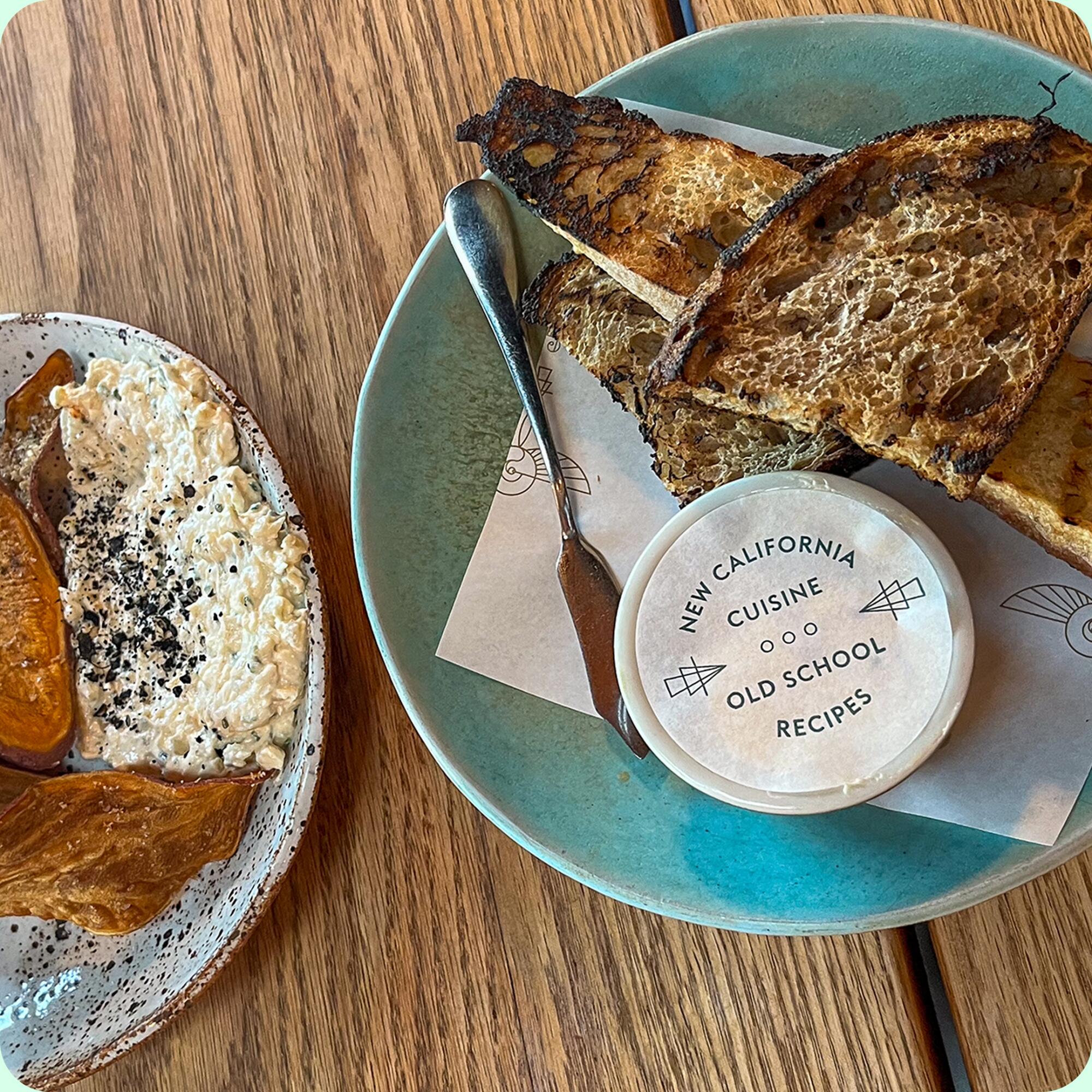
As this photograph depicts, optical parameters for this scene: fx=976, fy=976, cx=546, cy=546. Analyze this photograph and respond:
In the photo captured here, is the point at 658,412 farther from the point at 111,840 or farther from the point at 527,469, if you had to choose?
the point at 111,840

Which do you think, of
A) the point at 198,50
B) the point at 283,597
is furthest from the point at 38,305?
the point at 283,597

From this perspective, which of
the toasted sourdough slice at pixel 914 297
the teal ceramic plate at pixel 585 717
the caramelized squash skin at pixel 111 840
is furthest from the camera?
the caramelized squash skin at pixel 111 840

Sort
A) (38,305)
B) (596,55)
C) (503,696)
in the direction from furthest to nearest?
(38,305)
(596,55)
(503,696)

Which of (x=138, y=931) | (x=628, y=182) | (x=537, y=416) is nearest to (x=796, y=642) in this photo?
(x=537, y=416)

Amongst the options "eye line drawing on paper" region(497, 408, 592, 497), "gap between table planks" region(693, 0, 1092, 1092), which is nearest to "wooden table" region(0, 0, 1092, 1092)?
"gap between table planks" region(693, 0, 1092, 1092)

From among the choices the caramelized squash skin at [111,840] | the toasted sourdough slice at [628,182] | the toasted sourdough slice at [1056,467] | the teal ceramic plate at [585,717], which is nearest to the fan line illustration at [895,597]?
the toasted sourdough slice at [1056,467]

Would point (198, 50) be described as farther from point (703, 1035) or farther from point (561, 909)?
point (703, 1035)

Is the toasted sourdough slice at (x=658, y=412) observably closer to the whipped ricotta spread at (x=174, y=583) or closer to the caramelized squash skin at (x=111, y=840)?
the whipped ricotta spread at (x=174, y=583)
